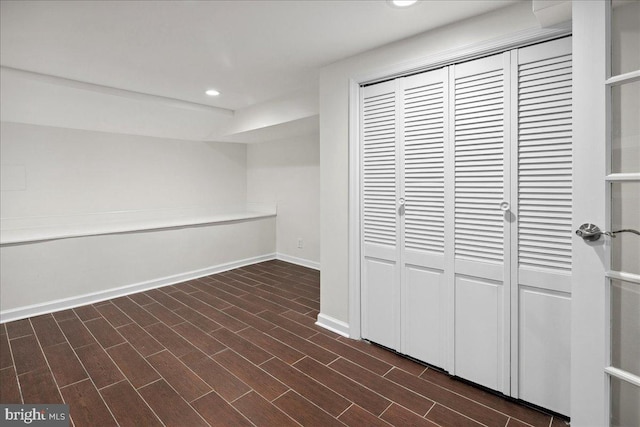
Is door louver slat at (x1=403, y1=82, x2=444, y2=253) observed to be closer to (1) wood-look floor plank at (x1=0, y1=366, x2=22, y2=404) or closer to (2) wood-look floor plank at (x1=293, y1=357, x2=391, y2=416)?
(2) wood-look floor plank at (x1=293, y1=357, x2=391, y2=416)

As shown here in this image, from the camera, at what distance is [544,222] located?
5.79ft

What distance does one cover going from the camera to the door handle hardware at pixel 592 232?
4.09ft

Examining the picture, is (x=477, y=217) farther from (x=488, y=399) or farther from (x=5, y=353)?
(x=5, y=353)

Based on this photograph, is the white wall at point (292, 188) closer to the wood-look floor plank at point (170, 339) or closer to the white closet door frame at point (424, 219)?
the wood-look floor plank at point (170, 339)

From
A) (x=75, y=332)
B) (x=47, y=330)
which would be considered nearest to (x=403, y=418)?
(x=75, y=332)

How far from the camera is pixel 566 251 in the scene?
1.70m

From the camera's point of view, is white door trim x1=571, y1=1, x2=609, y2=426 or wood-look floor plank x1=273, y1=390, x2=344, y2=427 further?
wood-look floor plank x1=273, y1=390, x2=344, y2=427

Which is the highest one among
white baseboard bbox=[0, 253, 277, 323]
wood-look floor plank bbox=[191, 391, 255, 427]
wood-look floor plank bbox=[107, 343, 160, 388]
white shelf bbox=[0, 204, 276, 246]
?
white shelf bbox=[0, 204, 276, 246]

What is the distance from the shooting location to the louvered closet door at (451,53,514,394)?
1.88 m

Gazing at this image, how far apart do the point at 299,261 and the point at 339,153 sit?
2758 mm

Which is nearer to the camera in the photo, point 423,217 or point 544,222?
point 544,222

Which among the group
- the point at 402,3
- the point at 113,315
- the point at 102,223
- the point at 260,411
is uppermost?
the point at 402,3

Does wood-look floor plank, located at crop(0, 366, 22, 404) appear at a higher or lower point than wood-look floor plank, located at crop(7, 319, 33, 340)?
lower

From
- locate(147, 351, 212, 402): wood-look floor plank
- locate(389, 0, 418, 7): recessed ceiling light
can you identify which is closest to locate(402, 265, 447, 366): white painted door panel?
locate(147, 351, 212, 402): wood-look floor plank
